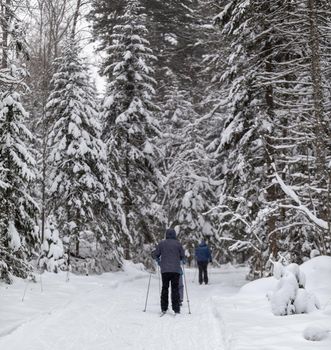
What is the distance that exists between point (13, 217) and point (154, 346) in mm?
8245

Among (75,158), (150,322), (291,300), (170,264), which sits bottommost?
(150,322)

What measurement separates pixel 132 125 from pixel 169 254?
1339 cm

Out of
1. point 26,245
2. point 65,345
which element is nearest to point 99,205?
point 26,245

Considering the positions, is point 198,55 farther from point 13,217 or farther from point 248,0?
point 13,217

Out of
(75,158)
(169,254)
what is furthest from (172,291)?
(75,158)

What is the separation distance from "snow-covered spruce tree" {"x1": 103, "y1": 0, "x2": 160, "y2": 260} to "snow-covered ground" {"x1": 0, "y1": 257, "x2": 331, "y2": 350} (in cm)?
1052

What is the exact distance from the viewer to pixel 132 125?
2355 cm

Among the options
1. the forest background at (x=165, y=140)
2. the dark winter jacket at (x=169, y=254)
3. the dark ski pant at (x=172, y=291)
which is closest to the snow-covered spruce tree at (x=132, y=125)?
the forest background at (x=165, y=140)

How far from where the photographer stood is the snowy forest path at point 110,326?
707cm

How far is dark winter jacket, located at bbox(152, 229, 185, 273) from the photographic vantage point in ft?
35.9

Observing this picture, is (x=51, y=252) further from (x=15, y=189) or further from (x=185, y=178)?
(x=185, y=178)

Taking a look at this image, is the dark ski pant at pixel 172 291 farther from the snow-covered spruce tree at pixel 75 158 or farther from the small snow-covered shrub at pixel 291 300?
the snow-covered spruce tree at pixel 75 158

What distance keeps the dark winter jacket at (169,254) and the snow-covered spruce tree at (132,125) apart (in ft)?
38.1

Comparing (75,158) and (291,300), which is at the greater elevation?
(75,158)
